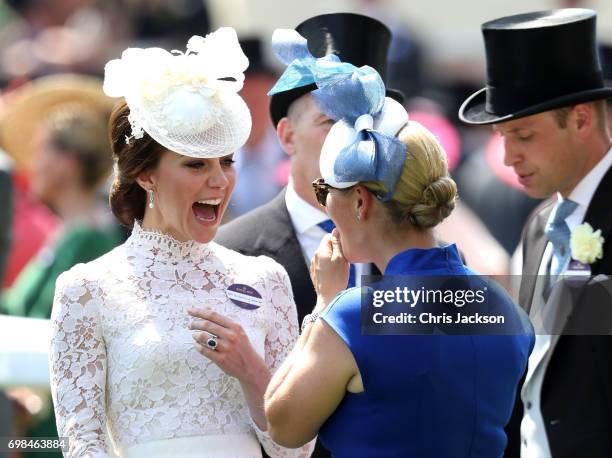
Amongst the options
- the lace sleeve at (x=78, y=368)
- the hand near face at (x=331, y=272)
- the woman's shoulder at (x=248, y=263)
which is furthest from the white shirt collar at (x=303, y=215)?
the lace sleeve at (x=78, y=368)

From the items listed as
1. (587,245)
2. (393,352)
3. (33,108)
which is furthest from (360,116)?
(33,108)

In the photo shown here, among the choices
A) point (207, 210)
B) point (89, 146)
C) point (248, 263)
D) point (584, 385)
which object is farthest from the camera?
point (89, 146)

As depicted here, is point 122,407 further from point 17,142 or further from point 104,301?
point 17,142

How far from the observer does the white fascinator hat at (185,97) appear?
4254 mm

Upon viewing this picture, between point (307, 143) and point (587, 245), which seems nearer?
point (587, 245)

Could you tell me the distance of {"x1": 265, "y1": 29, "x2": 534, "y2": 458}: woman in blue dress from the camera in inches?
147

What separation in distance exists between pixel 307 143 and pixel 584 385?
131cm

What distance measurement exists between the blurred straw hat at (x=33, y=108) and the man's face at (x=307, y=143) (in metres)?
2.87

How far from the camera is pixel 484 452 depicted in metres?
3.87

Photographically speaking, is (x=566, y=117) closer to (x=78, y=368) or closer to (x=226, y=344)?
(x=226, y=344)

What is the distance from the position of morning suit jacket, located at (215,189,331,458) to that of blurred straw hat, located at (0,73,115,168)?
114 inches

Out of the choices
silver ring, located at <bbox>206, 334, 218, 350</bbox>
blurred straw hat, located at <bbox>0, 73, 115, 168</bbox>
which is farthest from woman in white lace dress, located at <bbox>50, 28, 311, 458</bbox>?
blurred straw hat, located at <bbox>0, 73, 115, 168</bbox>

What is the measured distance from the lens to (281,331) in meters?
4.43

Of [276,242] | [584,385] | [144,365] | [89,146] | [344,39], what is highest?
[344,39]
